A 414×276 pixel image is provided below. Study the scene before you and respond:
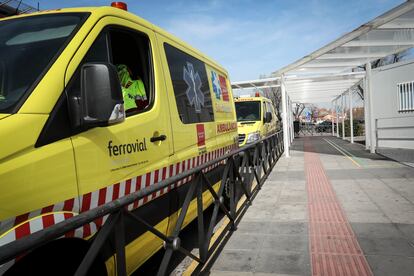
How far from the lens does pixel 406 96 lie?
14.5 metres

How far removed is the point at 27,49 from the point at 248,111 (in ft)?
34.4

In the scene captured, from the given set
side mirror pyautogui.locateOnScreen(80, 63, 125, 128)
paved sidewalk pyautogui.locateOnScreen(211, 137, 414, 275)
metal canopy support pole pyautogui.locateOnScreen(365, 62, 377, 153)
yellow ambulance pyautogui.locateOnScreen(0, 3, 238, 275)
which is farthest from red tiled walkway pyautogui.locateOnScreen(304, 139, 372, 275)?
metal canopy support pole pyautogui.locateOnScreen(365, 62, 377, 153)

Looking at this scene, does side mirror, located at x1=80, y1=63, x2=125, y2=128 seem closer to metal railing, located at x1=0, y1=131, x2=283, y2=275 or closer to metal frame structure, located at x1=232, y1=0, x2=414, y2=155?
metal railing, located at x1=0, y1=131, x2=283, y2=275

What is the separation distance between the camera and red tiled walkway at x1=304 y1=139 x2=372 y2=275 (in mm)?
3771

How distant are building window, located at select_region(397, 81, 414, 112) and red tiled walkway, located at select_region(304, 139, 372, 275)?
8905mm

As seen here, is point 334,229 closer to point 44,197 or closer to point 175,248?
point 175,248

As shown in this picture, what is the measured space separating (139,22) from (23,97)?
1.59m

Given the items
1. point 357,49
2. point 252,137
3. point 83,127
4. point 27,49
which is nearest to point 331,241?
point 83,127

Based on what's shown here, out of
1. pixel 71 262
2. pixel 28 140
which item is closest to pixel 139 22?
pixel 28 140

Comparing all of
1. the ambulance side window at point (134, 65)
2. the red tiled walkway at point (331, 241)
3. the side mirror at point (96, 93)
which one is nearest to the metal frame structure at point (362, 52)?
the red tiled walkway at point (331, 241)

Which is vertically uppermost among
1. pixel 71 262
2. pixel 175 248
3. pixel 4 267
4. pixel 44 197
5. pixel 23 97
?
pixel 23 97

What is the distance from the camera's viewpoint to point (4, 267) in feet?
5.65

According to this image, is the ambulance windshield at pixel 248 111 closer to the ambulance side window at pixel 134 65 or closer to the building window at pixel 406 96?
the building window at pixel 406 96

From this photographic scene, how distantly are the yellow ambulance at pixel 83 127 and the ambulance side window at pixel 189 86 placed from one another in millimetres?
29
